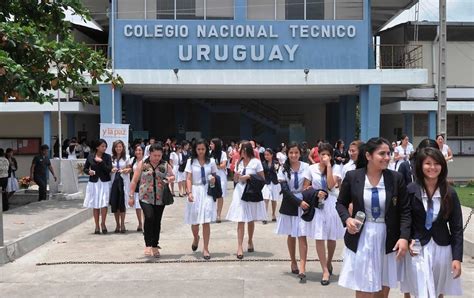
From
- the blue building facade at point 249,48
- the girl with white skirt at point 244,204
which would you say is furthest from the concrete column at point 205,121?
the girl with white skirt at point 244,204

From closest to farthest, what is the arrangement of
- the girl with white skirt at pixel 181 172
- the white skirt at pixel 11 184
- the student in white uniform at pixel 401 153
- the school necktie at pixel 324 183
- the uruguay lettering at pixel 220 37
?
the school necktie at pixel 324 183
the student in white uniform at pixel 401 153
the white skirt at pixel 11 184
the girl with white skirt at pixel 181 172
the uruguay lettering at pixel 220 37

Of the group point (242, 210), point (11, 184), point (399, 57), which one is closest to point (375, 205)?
point (242, 210)

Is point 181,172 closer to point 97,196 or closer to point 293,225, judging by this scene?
point 97,196

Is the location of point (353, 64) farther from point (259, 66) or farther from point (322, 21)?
point (259, 66)

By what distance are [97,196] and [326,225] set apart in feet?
16.7

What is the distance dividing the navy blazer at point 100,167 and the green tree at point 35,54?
4.59ft

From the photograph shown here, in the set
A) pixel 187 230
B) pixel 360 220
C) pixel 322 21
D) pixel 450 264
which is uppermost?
pixel 322 21

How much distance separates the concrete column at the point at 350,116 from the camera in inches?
1062

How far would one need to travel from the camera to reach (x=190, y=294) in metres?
6.12

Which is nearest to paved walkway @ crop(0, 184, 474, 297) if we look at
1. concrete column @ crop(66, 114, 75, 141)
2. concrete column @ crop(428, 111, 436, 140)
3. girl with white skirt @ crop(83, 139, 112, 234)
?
girl with white skirt @ crop(83, 139, 112, 234)

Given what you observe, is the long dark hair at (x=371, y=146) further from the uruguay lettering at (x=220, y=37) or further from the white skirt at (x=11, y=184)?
the uruguay lettering at (x=220, y=37)

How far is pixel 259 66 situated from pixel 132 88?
549 cm

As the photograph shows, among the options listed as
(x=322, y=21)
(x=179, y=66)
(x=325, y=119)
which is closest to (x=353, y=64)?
(x=322, y=21)

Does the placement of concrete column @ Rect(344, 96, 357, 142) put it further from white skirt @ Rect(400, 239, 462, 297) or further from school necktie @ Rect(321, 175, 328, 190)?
white skirt @ Rect(400, 239, 462, 297)
